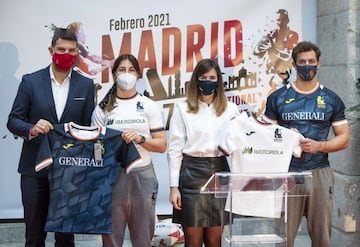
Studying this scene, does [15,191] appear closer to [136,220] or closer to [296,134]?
[136,220]

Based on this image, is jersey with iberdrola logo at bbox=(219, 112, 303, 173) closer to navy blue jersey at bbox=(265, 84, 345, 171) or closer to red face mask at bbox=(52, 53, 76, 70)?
navy blue jersey at bbox=(265, 84, 345, 171)

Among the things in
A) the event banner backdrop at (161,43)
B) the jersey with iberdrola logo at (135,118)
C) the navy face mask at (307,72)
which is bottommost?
the jersey with iberdrola logo at (135,118)

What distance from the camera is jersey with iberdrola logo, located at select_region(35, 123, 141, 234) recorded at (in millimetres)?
3922

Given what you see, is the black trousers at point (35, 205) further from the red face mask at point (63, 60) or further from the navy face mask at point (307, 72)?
the navy face mask at point (307, 72)

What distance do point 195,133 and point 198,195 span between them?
0.41 m

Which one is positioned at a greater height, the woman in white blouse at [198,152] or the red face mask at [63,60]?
the red face mask at [63,60]

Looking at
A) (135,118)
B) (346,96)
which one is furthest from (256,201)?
(346,96)

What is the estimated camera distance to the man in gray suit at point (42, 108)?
3990 mm

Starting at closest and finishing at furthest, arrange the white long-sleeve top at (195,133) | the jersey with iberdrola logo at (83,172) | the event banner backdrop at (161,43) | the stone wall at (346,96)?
the jersey with iberdrola logo at (83,172) → the white long-sleeve top at (195,133) → the stone wall at (346,96) → the event banner backdrop at (161,43)

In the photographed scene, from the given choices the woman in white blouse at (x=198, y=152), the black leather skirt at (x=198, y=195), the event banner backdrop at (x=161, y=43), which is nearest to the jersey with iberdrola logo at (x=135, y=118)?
the woman in white blouse at (x=198, y=152)

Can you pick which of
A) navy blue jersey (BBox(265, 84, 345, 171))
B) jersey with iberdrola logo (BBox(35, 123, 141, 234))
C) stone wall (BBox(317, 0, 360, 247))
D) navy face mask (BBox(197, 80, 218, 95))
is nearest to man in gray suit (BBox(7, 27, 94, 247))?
jersey with iberdrola logo (BBox(35, 123, 141, 234))

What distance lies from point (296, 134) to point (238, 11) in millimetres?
2365

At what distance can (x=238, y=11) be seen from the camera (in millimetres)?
6035

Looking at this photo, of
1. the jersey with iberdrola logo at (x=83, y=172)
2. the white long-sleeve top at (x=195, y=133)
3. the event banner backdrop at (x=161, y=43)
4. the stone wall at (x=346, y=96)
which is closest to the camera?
the jersey with iberdrola logo at (x=83, y=172)
